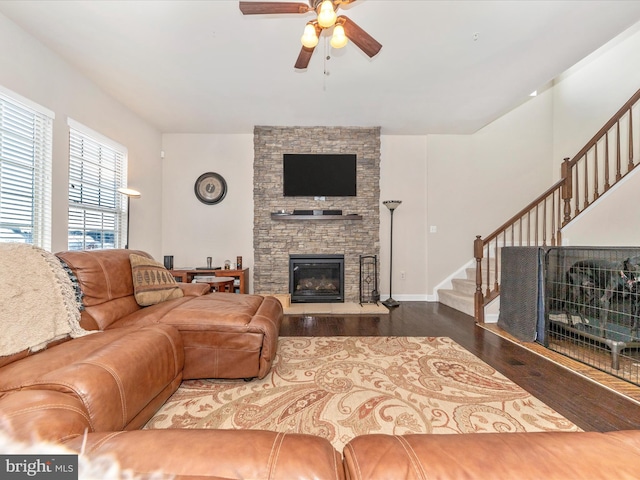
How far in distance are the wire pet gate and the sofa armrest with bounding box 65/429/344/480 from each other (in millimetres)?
2607

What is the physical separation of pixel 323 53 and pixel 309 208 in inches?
93.0

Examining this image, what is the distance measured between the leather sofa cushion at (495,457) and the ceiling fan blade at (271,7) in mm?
2302

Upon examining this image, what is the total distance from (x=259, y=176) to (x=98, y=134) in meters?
2.13

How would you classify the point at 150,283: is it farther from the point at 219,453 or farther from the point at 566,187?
the point at 566,187

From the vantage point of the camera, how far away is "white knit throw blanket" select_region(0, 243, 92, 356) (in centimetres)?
136

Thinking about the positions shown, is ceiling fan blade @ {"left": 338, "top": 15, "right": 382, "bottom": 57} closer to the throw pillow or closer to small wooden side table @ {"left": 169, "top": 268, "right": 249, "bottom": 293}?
the throw pillow

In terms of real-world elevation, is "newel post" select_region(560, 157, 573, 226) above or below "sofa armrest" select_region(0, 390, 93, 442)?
above

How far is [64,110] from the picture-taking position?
2871mm

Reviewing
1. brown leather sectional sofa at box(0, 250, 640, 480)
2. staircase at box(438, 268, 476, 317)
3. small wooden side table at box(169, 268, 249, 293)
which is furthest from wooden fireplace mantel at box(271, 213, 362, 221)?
brown leather sectional sofa at box(0, 250, 640, 480)

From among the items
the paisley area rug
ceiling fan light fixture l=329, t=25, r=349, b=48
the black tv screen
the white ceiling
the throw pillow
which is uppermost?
the white ceiling

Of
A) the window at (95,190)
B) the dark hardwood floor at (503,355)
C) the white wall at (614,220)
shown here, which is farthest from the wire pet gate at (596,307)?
the window at (95,190)

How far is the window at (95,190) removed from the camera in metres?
3.09

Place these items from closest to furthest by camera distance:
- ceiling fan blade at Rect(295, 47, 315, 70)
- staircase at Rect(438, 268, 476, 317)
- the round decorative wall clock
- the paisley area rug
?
the paisley area rug
ceiling fan blade at Rect(295, 47, 315, 70)
staircase at Rect(438, 268, 476, 317)
the round decorative wall clock

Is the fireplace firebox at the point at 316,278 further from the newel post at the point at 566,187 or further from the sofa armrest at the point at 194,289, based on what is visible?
the newel post at the point at 566,187
